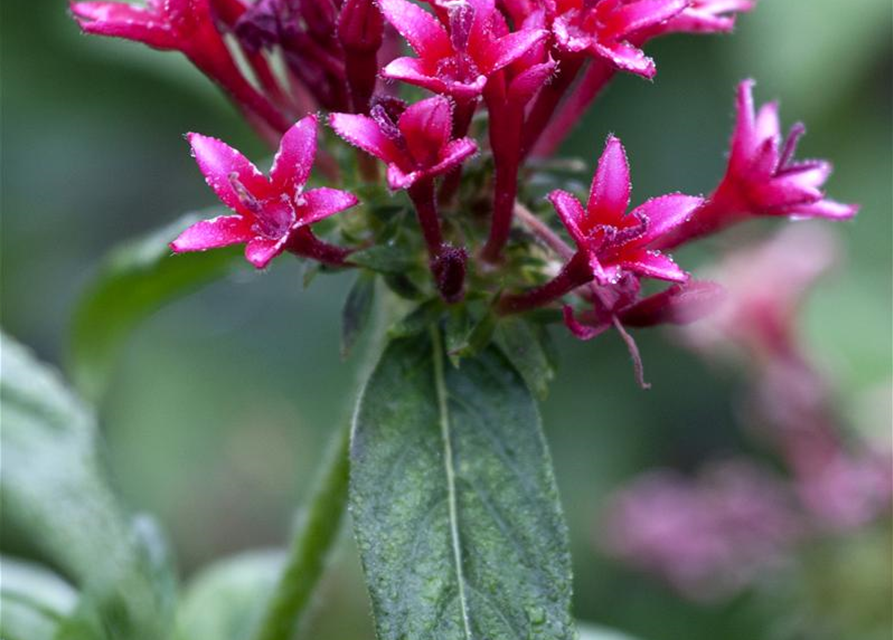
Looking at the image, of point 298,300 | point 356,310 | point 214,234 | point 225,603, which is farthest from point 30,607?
point 298,300

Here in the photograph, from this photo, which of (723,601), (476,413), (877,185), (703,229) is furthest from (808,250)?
(476,413)

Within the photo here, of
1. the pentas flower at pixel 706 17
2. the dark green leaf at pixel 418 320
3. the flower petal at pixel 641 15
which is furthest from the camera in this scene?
the pentas flower at pixel 706 17

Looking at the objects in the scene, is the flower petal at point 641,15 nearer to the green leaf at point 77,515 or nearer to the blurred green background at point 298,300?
the green leaf at point 77,515

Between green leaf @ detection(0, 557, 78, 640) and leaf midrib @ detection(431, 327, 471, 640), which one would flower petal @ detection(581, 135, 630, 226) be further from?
green leaf @ detection(0, 557, 78, 640)

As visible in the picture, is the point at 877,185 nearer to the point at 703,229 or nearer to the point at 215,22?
the point at 703,229

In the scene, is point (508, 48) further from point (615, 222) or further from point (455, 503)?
point (455, 503)

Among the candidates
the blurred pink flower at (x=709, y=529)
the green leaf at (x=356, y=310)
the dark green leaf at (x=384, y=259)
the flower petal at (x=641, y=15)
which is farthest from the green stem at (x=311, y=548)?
the blurred pink flower at (x=709, y=529)

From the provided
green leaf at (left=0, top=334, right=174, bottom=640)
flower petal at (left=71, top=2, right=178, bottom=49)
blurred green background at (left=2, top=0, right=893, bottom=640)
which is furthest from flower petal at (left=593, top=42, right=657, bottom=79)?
blurred green background at (left=2, top=0, right=893, bottom=640)
